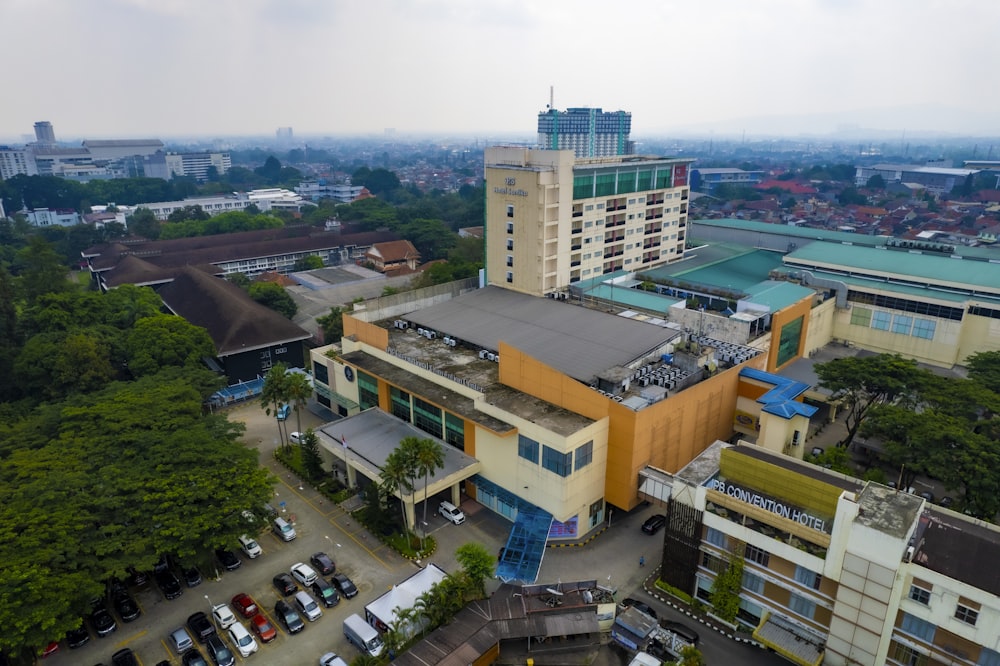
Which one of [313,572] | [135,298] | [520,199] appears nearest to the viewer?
[313,572]

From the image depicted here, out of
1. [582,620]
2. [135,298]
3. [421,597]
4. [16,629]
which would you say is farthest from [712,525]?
[135,298]

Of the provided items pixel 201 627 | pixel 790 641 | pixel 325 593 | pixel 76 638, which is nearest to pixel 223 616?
pixel 201 627

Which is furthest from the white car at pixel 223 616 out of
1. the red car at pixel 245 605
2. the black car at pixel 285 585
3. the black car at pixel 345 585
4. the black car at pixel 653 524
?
the black car at pixel 653 524

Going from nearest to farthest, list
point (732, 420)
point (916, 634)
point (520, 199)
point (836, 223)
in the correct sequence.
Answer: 1. point (916, 634)
2. point (732, 420)
3. point (520, 199)
4. point (836, 223)

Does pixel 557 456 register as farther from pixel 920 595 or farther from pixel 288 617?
pixel 920 595

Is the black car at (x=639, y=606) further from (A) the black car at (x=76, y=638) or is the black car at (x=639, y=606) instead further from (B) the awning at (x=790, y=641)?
(A) the black car at (x=76, y=638)

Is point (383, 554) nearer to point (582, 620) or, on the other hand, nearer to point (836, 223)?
point (582, 620)

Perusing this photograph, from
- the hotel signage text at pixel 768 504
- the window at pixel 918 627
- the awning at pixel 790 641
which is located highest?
the hotel signage text at pixel 768 504
